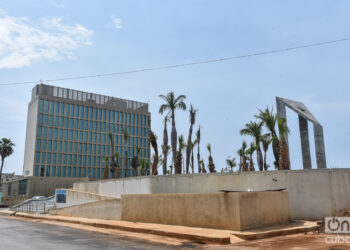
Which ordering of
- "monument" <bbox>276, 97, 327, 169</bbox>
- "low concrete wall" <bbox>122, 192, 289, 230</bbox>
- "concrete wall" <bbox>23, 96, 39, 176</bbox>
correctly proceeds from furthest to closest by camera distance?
"concrete wall" <bbox>23, 96, 39, 176</bbox>
"monument" <bbox>276, 97, 327, 169</bbox>
"low concrete wall" <bbox>122, 192, 289, 230</bbox>

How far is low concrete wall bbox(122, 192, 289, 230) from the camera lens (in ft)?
42.0

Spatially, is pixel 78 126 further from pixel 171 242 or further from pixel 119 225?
pixel 171 242

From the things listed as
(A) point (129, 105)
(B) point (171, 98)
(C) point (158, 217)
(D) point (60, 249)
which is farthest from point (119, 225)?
(A) point (129, 105)

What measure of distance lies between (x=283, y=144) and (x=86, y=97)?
73.9 m

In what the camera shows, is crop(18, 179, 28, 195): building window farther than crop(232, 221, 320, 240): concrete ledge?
Yes

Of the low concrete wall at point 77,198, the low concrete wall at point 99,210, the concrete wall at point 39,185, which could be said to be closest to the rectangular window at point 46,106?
the concrete wall at point 39,185

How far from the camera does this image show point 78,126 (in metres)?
84.9

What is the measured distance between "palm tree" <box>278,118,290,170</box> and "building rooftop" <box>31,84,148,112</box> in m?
70.7

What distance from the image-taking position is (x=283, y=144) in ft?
75.7

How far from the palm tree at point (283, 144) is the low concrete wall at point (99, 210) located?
12.1 meters

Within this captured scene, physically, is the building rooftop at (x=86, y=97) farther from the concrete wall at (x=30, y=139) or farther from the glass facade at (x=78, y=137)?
the concrete wall at (x=30, y=139)

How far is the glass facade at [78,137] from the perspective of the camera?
78.6 m

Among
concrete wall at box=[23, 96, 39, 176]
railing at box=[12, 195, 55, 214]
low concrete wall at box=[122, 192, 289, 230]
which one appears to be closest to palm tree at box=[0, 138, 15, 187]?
concrete wall at box=[23, 96, 39, 176]

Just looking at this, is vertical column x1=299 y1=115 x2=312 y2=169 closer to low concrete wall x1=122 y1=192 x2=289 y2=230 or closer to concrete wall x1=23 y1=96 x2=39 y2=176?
low concrete wall x1=122 y1=192 x2=289 y2=230
